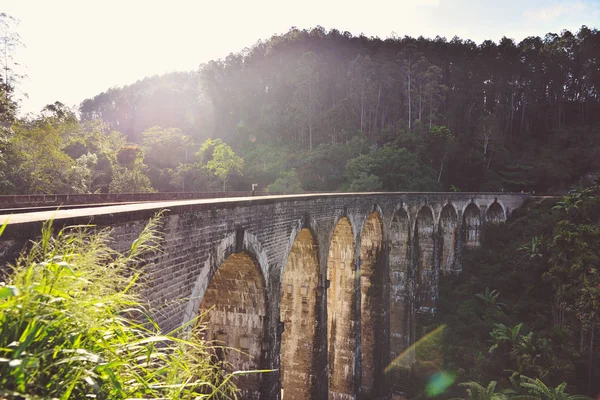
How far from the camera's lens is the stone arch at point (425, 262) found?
2155cm

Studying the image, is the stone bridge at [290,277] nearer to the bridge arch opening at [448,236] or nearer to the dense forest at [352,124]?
the bridge arch opening at [448,236]

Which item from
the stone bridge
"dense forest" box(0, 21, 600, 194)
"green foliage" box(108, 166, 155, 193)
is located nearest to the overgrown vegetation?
the stone bridge

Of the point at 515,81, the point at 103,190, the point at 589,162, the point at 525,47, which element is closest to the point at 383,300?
the point at 103,190

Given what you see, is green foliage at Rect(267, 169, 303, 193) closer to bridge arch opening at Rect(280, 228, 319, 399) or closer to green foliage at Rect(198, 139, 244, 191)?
green foliage at Rect(198, 139, 244, 191)

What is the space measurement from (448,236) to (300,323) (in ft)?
60.9

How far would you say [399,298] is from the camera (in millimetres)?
17938

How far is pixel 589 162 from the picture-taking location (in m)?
39.0

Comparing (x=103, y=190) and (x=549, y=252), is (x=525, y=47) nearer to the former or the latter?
(x=549, y=252)

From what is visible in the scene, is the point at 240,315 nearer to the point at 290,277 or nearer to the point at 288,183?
the point at 290,277

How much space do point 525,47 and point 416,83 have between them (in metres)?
18.5

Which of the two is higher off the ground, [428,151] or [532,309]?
[428,151]

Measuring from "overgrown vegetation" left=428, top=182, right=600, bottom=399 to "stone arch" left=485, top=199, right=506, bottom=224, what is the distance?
2.01 meters

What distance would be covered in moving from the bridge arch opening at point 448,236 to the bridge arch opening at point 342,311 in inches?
551

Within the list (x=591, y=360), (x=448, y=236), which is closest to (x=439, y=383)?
(x=591, y=360)
